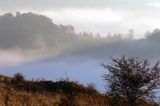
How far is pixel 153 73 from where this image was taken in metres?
34.5

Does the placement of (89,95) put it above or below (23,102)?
above

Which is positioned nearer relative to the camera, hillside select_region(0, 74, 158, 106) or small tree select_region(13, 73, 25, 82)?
hillside select_region(0, 74, 158, 106)

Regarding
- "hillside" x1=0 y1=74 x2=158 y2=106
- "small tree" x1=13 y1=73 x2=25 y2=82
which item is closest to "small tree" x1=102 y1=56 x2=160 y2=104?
"hillside" x1=0 y1=74 x2=158 y2=106

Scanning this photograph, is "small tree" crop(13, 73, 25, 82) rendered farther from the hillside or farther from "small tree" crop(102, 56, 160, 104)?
"small tree" crop(102, 56, 160, 104)

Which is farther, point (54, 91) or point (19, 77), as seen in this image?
point (19, 77)

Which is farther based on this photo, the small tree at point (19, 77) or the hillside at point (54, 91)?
the small tree at point (19, 77)

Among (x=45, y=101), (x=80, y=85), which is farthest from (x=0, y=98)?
(x=80, y=85)

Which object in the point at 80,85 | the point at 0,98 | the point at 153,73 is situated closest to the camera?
the point at 0,98

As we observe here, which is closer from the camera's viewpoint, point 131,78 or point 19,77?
point 131,78

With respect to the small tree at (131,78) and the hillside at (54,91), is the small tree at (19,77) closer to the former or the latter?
the hillside at (54,91)

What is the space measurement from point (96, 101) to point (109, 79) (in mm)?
6034

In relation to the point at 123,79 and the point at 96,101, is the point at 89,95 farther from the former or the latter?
the point at 123,79

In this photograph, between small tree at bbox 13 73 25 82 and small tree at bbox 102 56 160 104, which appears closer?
small tree at bbox 102 56 160 104

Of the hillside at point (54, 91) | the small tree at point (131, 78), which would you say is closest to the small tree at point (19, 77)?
the hillside at point (54, 91)
